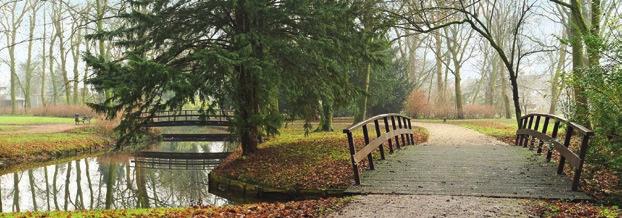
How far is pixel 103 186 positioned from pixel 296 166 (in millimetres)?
7594

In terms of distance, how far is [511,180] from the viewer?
8.00 meters

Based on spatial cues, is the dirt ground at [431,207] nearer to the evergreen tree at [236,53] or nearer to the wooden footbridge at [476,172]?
the wooden footbridge at [476,172]

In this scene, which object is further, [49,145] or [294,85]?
[49,145]

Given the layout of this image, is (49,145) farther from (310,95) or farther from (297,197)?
(297,197)

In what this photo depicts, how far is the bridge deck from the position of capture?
285 inches

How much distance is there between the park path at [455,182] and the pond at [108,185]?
449 cm

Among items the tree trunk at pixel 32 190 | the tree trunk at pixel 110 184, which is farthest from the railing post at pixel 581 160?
the tree trunk at pixel 32 190

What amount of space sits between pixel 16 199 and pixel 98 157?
30.0 ft

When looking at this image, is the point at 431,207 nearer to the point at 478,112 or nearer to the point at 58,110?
the point at 478,112

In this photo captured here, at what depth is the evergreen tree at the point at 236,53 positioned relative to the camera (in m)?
10.9

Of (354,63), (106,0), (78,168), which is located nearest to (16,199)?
(78,168)

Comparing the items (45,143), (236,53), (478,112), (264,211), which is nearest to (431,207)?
(264,211)

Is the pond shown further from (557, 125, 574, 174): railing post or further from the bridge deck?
(557, 125, 574, 174): railing post

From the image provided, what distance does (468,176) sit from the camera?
8.38 metres
